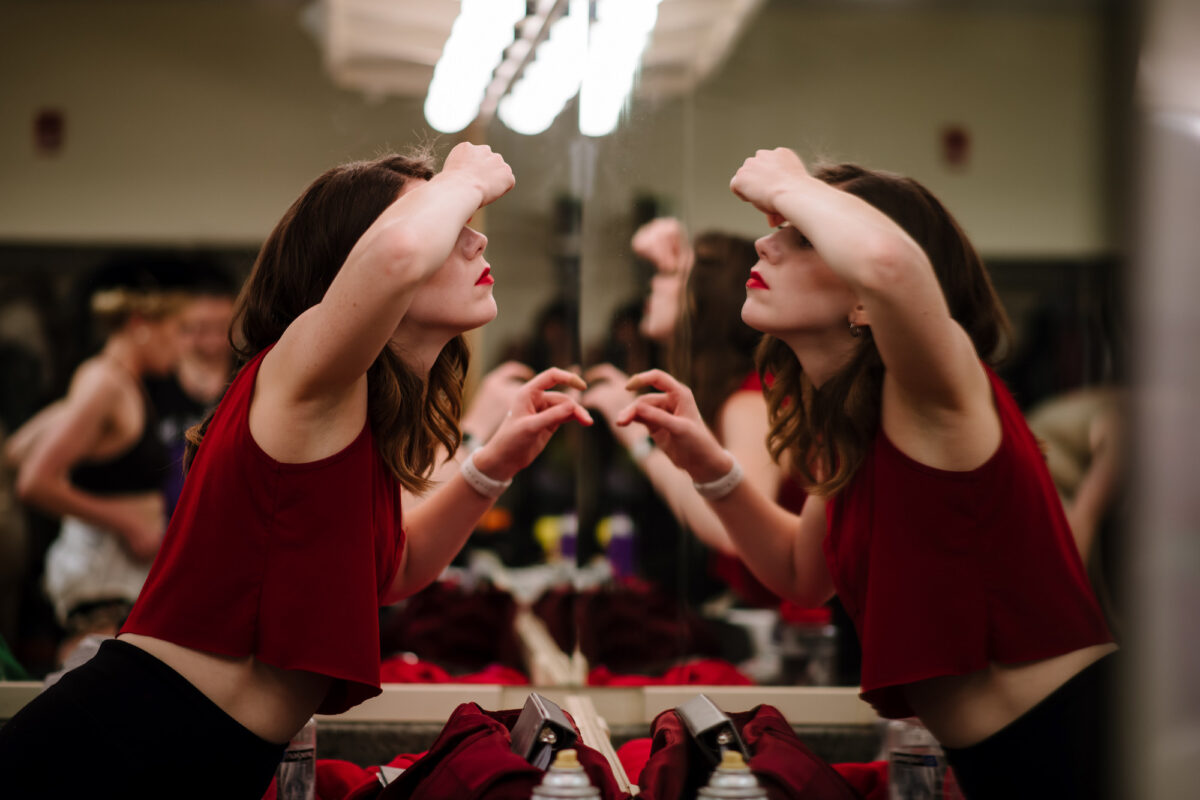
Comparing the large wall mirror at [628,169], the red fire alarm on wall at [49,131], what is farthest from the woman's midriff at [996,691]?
the red fire alarm on wall at [49,131]

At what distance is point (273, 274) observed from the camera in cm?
102

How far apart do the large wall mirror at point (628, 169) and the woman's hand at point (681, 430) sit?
0.21m

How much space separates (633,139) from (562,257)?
409 mm

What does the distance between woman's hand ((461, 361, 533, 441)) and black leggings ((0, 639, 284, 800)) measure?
2.65ft

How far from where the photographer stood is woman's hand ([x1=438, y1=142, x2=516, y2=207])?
38.5 inches

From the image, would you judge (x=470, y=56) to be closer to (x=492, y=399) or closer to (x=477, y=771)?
(x=492, y=399)

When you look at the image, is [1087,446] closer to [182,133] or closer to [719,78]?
[719,78]

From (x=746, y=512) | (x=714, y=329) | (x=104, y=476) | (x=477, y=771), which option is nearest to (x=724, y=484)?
(x=746, y=512)

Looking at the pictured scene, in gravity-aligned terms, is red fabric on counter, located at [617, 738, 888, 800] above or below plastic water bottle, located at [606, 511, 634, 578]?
below

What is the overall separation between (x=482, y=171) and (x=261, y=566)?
406 mm

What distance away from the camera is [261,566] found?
92 centimetres

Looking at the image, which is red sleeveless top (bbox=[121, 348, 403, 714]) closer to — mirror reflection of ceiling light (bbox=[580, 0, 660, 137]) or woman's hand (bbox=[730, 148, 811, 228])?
woman's hand (bbox=[730, 148, 811, 228])

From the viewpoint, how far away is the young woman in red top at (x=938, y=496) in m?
0.89

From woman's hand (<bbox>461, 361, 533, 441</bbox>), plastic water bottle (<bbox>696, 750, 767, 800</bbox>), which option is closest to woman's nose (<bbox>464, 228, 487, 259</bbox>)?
plastic water bottle (<bbox>696, 750, 767, 800</bbox>)
